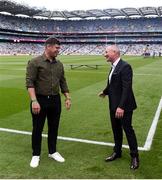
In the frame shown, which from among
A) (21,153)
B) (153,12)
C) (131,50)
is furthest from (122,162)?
(153,12)

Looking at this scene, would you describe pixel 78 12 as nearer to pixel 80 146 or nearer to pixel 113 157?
pixel 80 146

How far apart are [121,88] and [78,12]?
119 m

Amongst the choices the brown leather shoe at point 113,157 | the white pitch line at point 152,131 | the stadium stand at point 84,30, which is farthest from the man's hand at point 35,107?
the stadium stand at point 84,30

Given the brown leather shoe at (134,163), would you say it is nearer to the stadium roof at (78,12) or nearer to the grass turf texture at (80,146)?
the grass turf texture at (80,146)

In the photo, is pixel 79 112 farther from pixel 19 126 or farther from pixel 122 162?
pixel 122 162

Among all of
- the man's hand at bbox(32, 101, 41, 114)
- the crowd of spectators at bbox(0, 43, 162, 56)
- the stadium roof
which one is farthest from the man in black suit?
the stadium roof

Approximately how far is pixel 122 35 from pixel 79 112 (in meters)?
113

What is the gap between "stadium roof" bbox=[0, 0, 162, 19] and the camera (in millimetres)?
108812

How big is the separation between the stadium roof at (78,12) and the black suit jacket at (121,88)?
326ft

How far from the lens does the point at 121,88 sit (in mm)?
6625

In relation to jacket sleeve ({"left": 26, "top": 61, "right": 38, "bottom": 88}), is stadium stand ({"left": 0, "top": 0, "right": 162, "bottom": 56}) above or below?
below

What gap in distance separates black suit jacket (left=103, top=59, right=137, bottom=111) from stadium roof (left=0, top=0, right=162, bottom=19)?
326 feet

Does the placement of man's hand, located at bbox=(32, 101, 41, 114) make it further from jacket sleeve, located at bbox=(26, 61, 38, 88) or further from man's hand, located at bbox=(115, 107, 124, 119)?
man's hand, located at bbox=(115, 107, 124, 119)

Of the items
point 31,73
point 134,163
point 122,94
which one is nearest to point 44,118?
point 31,73
